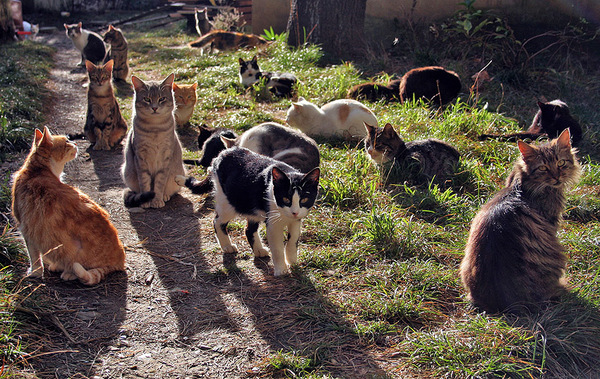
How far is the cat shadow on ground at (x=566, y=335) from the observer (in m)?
2.60

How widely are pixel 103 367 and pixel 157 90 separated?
9.74 ft

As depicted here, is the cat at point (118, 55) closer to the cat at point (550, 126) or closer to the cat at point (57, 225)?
the cat at point (57, 225)

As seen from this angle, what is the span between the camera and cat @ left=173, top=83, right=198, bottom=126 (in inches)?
267

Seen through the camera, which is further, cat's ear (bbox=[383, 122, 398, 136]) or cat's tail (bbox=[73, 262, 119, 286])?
cat's ear (bbox=[383, 122, 398, 136])

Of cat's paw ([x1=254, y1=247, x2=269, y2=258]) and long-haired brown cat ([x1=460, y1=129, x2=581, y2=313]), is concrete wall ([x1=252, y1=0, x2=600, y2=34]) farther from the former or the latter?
cat's paw ([x1=254, y1=247, x2=269, y2=258])

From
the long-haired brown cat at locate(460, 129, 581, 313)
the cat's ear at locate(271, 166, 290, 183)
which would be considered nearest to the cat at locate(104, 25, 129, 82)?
the cat's ear at locate(271, 166, 290, 183)

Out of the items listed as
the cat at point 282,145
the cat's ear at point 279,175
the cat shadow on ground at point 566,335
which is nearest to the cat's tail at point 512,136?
the cat at point 282,145

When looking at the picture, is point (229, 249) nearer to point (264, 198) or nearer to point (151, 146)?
point (264, 198)

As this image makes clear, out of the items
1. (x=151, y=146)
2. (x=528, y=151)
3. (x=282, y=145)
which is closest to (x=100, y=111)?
(x=151, y=146)

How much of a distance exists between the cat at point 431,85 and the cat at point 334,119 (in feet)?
3.51

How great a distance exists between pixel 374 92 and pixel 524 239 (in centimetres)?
471

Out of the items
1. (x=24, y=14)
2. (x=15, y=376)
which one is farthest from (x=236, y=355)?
(x=24, y=14)

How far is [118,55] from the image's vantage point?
32.0ft

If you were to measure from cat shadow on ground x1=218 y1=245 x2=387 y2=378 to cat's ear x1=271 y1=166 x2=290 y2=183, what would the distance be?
0.79m
